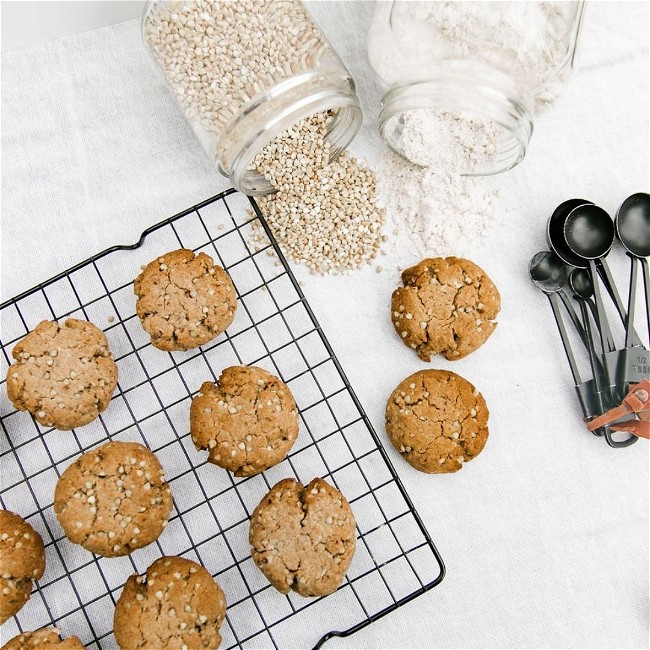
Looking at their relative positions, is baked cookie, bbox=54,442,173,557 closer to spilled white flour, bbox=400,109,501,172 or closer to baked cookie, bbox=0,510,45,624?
baked cookie, bbox=0,510,45,624

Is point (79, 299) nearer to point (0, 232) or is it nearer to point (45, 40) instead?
point (0, 232)

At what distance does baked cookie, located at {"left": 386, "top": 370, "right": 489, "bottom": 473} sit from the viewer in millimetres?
1739

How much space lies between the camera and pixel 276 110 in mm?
1583

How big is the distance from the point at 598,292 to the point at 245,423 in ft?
3.29

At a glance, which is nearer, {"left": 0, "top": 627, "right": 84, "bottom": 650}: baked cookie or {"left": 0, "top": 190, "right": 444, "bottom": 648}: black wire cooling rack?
{"left": 0, "top": 627, "right": 84, "bottom": 650}: baked cookie

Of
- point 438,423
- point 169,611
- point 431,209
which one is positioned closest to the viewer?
point 169,611

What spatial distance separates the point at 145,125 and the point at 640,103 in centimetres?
144

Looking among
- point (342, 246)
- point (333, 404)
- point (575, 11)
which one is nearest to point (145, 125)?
point (342, 246)

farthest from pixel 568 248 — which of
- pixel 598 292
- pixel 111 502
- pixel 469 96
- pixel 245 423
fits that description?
Result: pixel 111 502

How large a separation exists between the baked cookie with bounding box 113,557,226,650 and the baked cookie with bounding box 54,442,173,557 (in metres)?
0.10

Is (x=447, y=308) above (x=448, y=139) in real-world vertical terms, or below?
below

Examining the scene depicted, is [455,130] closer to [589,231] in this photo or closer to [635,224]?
[589,231]

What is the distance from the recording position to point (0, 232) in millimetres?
1886

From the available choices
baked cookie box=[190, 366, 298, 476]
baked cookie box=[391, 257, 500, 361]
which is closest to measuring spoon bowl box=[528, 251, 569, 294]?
baked cookie box=[391, 257, 500, 361]
